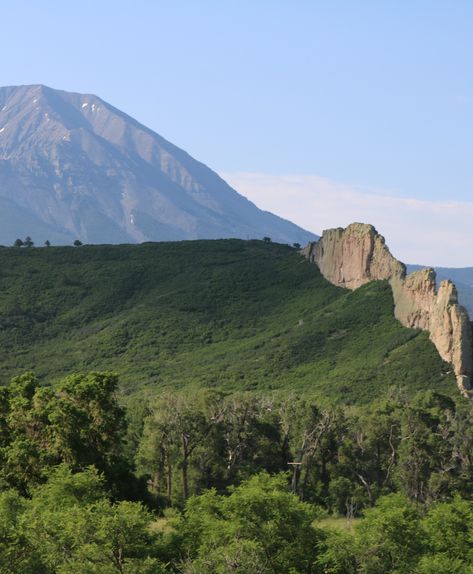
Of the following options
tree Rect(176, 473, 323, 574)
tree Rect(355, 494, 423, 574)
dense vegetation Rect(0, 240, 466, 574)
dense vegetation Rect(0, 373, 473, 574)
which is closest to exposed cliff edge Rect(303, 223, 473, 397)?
dense vegetation Rect(0, 240, 466, 574)

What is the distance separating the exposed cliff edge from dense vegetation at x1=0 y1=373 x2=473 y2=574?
1217cm

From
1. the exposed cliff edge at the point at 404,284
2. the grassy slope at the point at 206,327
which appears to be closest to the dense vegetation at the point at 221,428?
the grassy slope at the point at 206,327

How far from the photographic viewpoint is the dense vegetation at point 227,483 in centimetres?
4916

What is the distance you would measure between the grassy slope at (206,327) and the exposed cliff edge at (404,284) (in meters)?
1.91

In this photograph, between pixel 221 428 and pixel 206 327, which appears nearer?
pixel 221 428

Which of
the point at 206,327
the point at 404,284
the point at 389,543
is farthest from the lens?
the point at 206,327

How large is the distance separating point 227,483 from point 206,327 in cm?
8129

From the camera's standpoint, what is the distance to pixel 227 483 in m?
86.7

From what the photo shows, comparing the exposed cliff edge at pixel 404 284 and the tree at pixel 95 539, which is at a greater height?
the exposed cliff edge at pixel 404 284

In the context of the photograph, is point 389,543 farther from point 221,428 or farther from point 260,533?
point 221,428

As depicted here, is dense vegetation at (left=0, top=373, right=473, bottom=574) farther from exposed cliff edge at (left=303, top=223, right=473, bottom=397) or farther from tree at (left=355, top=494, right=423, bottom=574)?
exposed cliff edge at (left=303, top=223, right=473, bottom=397)

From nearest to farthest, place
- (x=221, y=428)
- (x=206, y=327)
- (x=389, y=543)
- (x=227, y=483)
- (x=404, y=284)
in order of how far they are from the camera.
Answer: (x=389, y=543) < (x=221, y=428) < (x=227, y=483) < (x=404, y=284) < (x=206, y=327)

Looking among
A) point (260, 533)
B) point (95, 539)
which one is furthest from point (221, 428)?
point (95, 539)

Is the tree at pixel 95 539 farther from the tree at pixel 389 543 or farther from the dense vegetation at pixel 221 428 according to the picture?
the tree at pixel 389 543
